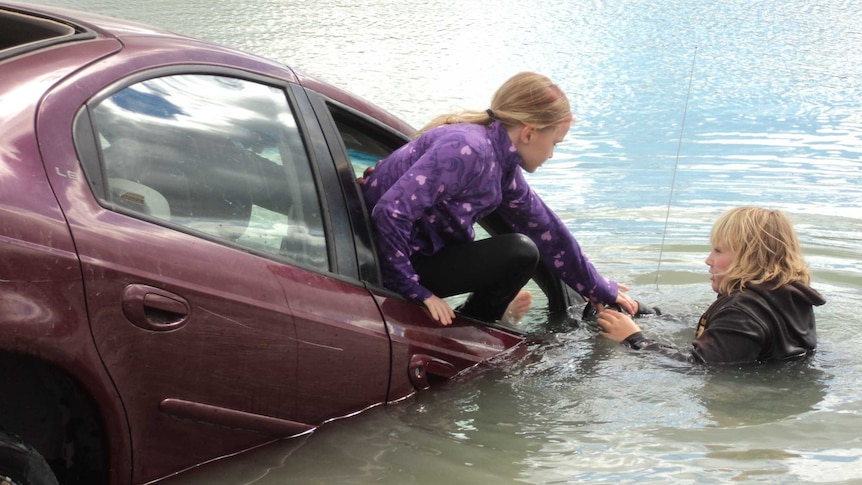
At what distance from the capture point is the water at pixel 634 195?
351cm

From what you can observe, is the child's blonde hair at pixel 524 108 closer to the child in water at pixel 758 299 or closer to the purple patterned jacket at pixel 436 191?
the purple patterned jacket at pixel 436 191

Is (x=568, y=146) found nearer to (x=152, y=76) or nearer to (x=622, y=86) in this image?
(x=622, y=86)

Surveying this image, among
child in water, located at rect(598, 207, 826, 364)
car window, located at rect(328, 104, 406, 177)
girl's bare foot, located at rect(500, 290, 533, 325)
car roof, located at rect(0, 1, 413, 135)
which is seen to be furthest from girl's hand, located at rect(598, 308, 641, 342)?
car roof, located at rect(0, 1, 413, 135)

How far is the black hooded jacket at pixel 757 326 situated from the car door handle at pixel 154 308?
2.51m

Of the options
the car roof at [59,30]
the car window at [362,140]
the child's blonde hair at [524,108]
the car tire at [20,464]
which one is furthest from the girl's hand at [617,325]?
the car tire at [20,464]

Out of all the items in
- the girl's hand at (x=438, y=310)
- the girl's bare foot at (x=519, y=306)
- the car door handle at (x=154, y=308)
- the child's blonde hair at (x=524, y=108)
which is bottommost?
the girl's bare foot at (x=519, y=306)

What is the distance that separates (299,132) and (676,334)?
245 cm

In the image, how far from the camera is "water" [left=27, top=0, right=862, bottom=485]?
3.51 m

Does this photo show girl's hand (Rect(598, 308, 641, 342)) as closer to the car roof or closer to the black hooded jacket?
the black hooded jacket

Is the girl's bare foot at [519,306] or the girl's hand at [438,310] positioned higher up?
the girl's hand at [438,310]

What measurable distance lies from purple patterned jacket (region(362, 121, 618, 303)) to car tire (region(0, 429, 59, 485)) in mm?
1532

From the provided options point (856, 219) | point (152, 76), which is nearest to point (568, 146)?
point (856, 219)

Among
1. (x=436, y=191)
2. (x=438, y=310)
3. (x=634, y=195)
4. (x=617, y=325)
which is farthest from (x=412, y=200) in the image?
(x=634, y=195)

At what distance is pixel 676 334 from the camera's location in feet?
16.6
